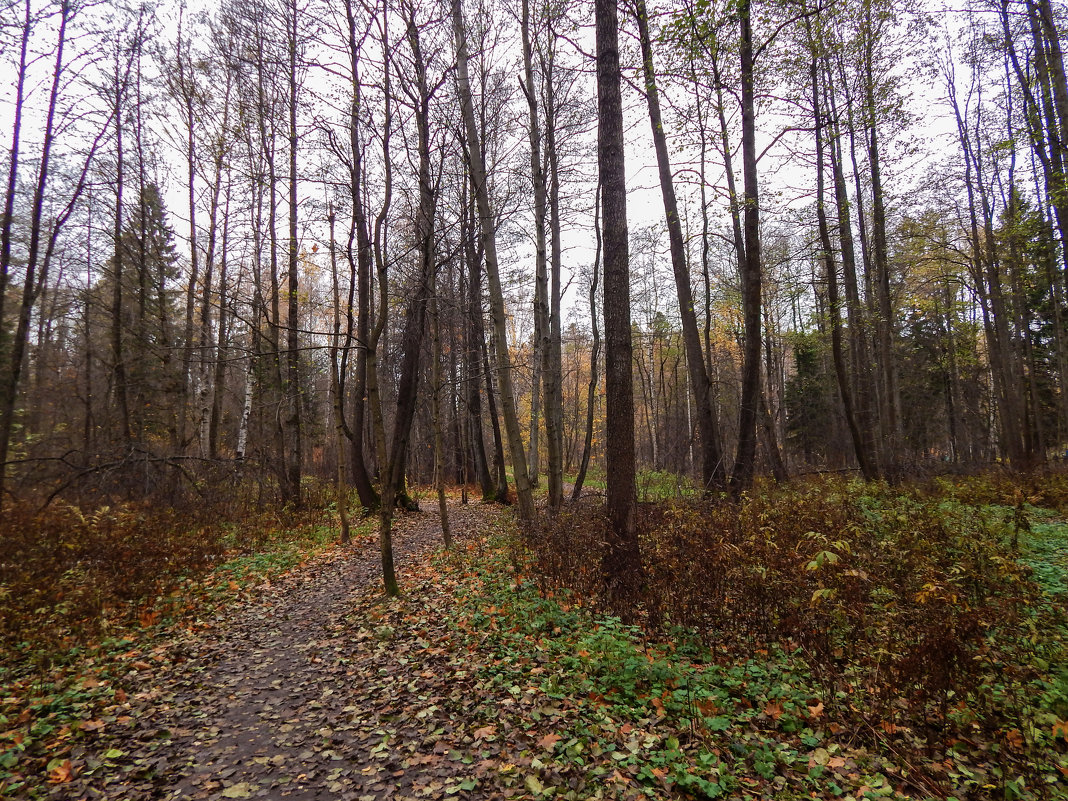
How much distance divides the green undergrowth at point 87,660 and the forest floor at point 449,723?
0.02 metres

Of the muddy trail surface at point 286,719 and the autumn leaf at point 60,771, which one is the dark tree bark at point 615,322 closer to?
the muddy trail surface at point 286,719

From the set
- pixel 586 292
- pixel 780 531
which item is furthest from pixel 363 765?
pixel 586 292

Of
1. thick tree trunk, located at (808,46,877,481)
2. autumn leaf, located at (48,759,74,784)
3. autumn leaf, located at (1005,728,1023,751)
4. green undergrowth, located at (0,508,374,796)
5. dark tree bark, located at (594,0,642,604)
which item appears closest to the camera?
autumn leaf, located at (1005,728,1023,751)

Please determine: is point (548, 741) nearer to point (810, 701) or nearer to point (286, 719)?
point (810, 701)

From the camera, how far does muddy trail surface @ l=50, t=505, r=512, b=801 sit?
333 cm

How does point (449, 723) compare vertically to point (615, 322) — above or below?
below

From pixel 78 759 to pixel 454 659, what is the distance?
288 centimetres

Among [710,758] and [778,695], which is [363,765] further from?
[778,695]

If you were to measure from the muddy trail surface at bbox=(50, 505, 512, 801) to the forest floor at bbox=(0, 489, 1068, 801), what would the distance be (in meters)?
0.02

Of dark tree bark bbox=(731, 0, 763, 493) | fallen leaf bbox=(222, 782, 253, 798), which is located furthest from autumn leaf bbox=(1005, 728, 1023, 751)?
dark tree bark bbox=(731, 0, 763, 493)

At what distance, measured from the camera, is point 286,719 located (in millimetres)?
4160

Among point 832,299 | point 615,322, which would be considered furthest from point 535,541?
point 832,299

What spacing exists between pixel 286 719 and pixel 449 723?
1470 mm

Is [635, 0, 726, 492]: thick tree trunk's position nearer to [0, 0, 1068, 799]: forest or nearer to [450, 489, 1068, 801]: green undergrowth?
[0, 0, 1068, 799]: forest
